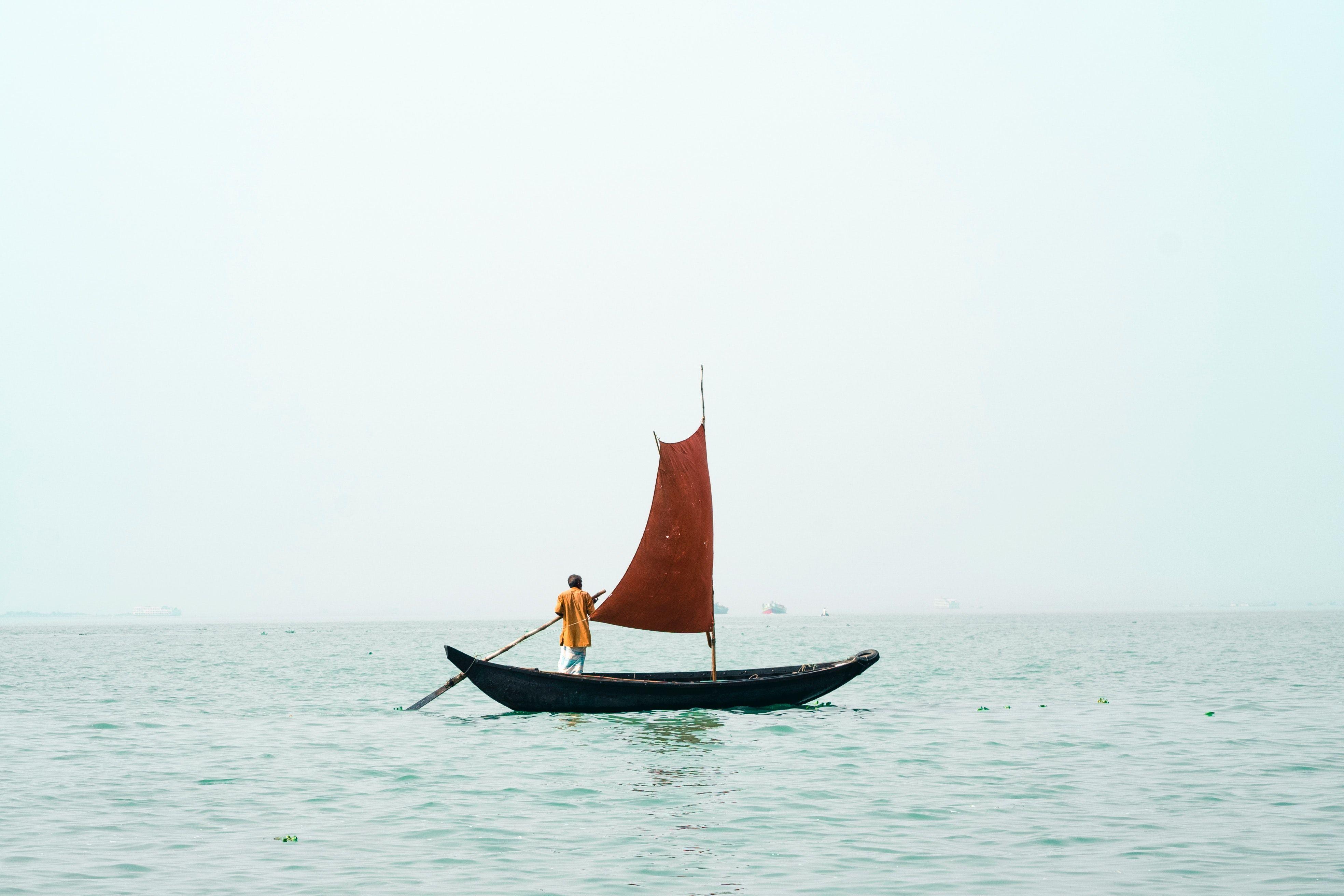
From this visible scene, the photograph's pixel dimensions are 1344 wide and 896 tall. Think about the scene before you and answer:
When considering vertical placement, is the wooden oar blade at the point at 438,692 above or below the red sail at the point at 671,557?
below

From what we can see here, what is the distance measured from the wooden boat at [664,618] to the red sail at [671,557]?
0.06ft

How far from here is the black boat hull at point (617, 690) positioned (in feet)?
86.8

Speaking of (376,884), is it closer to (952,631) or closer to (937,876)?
(937,876)

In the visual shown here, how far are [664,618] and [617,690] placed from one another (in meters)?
2.13

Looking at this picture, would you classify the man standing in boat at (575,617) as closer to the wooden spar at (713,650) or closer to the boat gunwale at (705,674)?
the boat gunwale at (705,674)

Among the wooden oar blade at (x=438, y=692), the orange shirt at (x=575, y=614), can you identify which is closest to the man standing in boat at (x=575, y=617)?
the orange shirt at (x=575, y=614)

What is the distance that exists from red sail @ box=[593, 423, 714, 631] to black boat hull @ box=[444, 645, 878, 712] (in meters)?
1.50

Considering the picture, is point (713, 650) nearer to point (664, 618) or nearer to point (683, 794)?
point (664, 618)

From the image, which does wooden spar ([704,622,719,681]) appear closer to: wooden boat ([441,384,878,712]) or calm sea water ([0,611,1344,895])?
wooden boat ([441,384,878,712])

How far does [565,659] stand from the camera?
27.9 metres

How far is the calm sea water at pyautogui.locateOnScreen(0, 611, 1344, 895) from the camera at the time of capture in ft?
40.3

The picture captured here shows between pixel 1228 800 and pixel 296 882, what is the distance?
13.3 meters

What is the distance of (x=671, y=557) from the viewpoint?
1062 inches

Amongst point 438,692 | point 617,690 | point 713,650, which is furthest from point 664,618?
point 438,692
